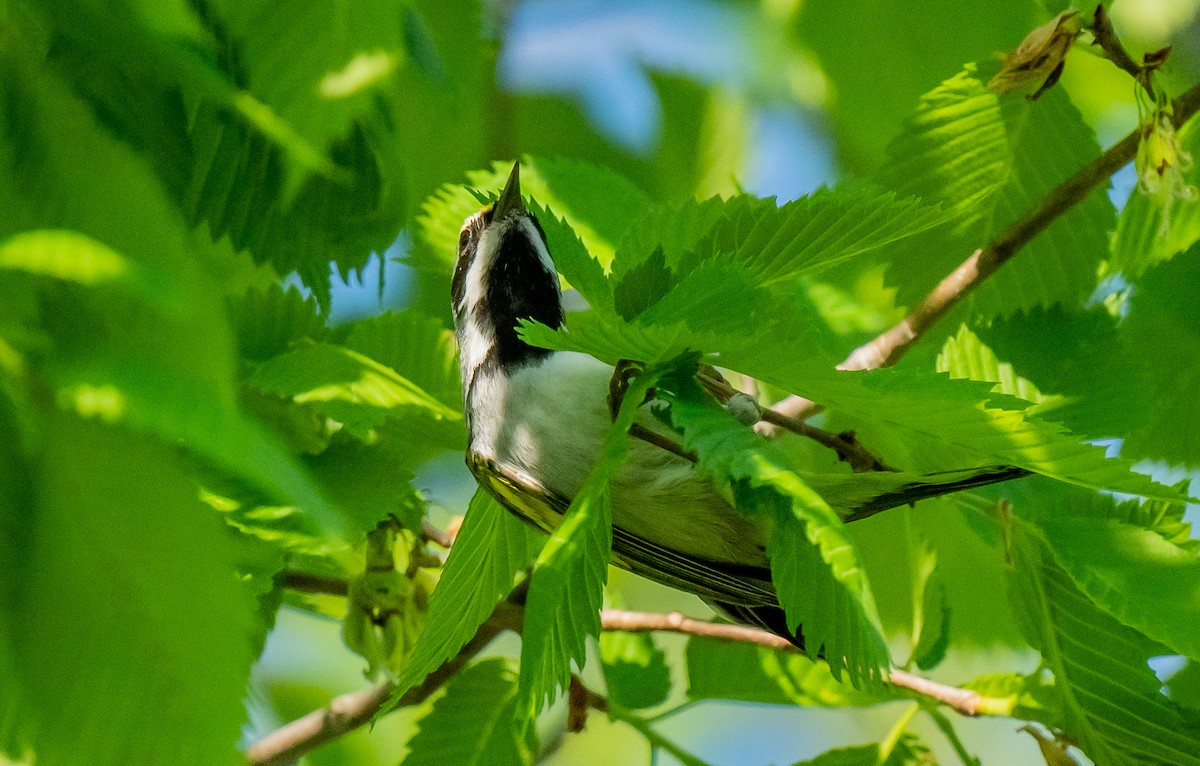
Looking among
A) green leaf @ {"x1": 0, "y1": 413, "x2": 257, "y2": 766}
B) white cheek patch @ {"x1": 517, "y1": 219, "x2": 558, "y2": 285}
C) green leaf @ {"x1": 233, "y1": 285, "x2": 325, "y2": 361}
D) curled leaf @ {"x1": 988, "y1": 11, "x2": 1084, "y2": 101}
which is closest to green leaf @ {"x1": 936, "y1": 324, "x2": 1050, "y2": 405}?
curled leaf @ {"x1": 988, "y1": 11, "x2": 1084, "y2": 101}

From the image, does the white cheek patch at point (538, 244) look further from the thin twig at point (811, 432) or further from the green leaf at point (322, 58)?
the green leaf at point (322, 58)

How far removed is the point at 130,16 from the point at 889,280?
66.6 inches

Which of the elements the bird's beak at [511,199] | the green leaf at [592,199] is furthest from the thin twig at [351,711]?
the bird's beak at [511,199]

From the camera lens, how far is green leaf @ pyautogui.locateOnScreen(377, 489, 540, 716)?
1673mm

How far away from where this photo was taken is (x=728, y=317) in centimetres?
125

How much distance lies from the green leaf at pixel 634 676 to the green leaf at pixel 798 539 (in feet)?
4.31

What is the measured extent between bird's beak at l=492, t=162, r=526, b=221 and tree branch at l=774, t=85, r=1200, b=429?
78cm

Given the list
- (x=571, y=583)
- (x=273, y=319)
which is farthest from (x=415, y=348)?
(x=571, y=583)

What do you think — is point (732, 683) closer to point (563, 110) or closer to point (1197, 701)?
point (1197, 701)

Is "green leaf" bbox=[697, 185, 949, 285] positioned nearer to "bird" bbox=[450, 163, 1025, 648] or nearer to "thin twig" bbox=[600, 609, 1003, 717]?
"bird" bbox=[450, 163, 1025, 648]

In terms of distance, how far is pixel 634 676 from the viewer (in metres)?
2.57

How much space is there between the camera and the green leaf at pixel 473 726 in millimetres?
2400

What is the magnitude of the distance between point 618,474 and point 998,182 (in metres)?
0.96

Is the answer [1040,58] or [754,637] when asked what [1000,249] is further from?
[754,637]
